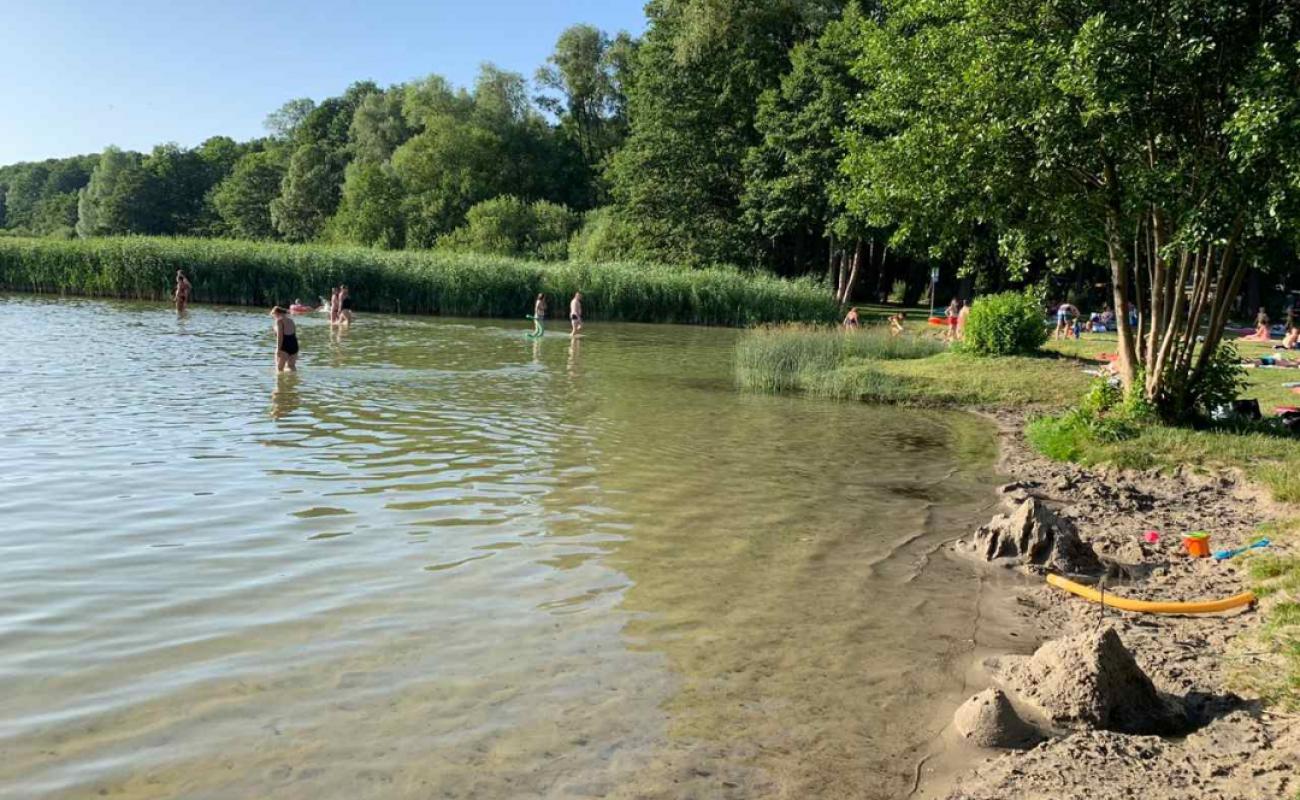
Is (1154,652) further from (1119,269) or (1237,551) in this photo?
(1119,269)

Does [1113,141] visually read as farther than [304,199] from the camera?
No

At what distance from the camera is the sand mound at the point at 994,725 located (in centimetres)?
499

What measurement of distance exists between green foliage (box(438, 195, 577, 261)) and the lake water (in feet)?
167

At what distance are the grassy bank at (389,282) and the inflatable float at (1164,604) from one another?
119ft

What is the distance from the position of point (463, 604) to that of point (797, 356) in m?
16.1

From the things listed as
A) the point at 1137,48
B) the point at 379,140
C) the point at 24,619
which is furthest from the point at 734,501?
the point at 379,140

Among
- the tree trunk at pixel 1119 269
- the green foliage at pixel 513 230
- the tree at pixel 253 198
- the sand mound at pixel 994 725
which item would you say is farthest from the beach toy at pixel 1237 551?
the tree at pixel 253 198

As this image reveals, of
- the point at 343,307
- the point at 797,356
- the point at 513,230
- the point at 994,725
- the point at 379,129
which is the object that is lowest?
the point at 994,725

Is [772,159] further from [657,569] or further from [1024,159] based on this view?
[657,569]

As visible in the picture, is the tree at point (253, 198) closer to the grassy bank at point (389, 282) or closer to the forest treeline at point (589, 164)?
the forest treeline at point (589, 164)

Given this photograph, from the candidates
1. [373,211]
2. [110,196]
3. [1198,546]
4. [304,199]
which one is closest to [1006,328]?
[1198,546]

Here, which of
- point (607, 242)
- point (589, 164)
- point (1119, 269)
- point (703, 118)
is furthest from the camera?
point (589, 164)

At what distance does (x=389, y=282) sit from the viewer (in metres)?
43.6

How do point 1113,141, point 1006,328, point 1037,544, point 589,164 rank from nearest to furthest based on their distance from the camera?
1. point 1037,544
2. point 1113,141
3. point 1006,328
4. point 589,164
